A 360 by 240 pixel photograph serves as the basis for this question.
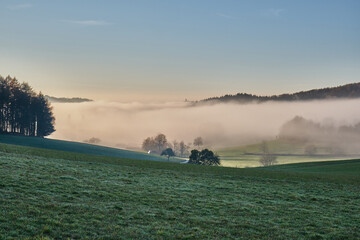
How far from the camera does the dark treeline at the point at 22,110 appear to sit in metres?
122

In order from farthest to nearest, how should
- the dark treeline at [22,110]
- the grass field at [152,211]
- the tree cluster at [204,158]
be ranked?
the dark treeline at [22,110] → the tree cluster at [204,158] → the grass field at [152,211]

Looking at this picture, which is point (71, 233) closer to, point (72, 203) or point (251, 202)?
point (72, 203)

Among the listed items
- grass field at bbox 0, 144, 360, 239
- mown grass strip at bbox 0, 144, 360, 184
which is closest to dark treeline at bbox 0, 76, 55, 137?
mown grass strip at bbox 0, 144, 360, 184

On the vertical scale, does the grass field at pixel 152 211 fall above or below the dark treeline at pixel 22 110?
below

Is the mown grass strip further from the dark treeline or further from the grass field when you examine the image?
the dark treeline

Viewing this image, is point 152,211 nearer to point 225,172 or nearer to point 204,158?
point 225,172

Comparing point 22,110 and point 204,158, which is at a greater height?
point 22,110

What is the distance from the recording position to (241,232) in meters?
18.3

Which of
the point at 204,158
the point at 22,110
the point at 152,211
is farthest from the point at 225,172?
the point at 22,110

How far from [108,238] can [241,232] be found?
24.2ft

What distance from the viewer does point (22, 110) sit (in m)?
126

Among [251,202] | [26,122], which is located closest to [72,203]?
[251,202]

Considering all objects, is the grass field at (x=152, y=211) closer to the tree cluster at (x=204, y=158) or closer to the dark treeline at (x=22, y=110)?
the tree cluster at (x=204, y=158)

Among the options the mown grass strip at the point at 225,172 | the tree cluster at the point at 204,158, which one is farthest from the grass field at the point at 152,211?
the tree cluster at the point at 204,158
